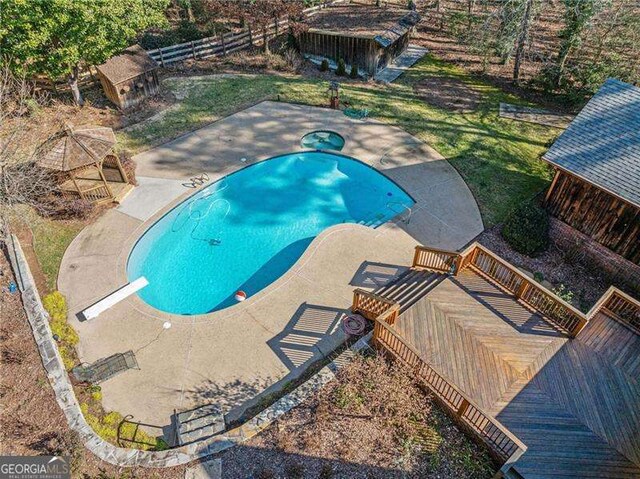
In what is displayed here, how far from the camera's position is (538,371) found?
1108cm

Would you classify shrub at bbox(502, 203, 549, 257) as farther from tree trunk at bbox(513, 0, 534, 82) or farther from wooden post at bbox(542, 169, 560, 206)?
tree trunk at bbox(513, 0, 534, 82)

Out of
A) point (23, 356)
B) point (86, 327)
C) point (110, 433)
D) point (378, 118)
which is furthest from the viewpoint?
point (378, 118)

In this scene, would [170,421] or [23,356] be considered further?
[23,356]


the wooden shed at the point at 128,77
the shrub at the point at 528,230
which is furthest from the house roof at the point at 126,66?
the shrub at the point at 528,230

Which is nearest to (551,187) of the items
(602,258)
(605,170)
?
(605,170)

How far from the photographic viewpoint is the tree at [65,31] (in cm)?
1684

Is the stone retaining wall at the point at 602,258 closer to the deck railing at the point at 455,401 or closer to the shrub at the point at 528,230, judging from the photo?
the shrub at the point at 528,230

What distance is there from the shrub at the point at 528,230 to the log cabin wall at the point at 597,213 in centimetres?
82

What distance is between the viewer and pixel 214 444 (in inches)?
395

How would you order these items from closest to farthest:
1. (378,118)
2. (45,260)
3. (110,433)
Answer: (110,433), (45,260), (378,118)

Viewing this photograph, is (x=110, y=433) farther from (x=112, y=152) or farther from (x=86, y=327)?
(x=112, y=152)

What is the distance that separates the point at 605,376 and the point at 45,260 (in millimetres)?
18796

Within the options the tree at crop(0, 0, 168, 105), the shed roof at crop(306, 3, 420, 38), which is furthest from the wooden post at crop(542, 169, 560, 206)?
the tree at crop(0, 0, 168, 105)

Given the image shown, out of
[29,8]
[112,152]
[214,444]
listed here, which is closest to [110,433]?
[214,444]
